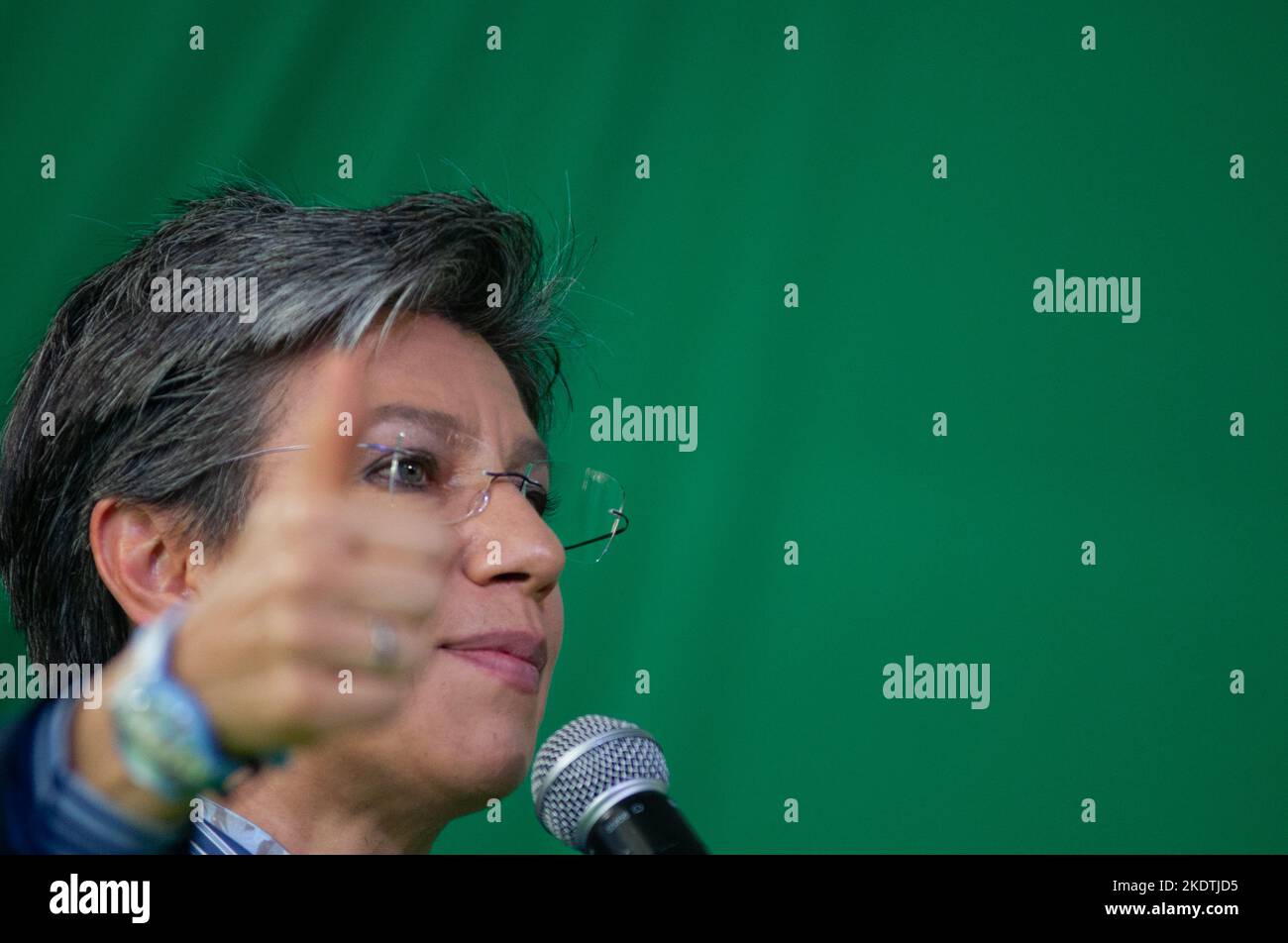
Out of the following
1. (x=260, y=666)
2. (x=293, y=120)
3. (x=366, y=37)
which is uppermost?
(x=366, y=37)

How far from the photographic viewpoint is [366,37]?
5.72 ft

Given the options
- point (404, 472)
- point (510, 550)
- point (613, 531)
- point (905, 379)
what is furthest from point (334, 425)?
point (905, 379)

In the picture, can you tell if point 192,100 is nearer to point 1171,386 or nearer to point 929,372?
point 929,372

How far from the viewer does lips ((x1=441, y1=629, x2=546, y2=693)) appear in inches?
39.0

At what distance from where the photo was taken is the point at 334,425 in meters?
1.04

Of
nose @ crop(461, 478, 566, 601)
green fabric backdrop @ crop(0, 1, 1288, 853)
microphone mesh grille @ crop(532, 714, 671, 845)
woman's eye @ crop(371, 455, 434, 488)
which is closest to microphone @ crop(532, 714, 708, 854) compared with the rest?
microphone mesh grille @ crop(532, 714, 671, 845)

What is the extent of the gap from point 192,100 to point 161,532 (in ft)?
2.63

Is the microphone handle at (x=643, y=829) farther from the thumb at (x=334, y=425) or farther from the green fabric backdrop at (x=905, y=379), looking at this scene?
the green fabric backdrop at (x=905, y=379)

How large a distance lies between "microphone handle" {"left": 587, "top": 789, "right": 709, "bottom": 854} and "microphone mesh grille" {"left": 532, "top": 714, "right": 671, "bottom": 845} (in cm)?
2

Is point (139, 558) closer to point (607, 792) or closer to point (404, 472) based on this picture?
point (404, 472)

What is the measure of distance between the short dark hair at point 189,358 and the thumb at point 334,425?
30mm

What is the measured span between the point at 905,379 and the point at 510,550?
3.20 ft

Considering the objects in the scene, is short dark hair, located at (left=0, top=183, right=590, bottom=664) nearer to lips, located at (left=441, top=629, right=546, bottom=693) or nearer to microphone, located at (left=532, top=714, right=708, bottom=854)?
lips, located at (left=441, top=629, right=546, bottom=693)
